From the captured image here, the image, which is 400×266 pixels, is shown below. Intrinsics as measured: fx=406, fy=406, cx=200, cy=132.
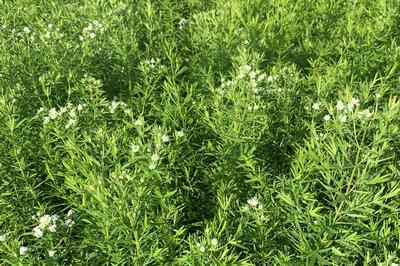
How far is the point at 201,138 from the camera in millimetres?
3922

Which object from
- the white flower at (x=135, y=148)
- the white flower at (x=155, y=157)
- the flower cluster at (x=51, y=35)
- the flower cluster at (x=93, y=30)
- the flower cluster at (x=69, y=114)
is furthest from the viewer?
the flower cluster at (x=93, y=30)

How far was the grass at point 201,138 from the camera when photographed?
8.54ft

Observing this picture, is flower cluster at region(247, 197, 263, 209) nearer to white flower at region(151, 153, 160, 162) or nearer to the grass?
the grass

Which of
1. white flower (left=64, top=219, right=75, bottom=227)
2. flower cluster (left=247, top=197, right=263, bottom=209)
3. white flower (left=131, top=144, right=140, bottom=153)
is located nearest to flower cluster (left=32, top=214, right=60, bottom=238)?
white flower (left=64, top=219, right=75, bottom=227)

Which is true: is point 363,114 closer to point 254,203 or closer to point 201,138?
point 254,203

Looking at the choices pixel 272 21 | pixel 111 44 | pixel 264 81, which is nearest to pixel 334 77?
pixel 264 81

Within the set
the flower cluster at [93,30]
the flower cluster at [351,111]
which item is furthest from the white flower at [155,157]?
the flower cluster at [93,30]

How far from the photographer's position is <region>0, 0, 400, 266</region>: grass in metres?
2.60

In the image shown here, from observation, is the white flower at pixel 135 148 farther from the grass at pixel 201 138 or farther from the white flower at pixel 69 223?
the white flower at pixel 69 223

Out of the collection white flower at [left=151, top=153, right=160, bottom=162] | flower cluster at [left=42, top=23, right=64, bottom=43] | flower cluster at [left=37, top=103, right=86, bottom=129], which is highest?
white flower at [left=151, top=153, right=160, bottom=162]

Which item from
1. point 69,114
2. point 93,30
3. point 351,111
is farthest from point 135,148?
point 93,30

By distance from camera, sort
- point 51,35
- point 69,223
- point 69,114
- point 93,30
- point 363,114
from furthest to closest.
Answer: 1. point 93,30
2. point 51,35
3. point 69,114
4. point 69,223
5. point 363,114

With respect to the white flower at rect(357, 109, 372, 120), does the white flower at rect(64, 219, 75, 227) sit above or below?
below

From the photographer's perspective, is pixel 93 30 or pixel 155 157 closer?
pixel 155 157
